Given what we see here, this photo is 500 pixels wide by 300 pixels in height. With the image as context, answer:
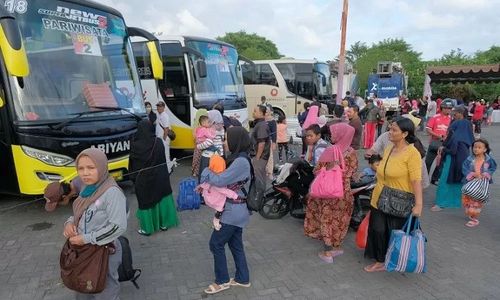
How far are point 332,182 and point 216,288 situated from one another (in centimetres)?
158

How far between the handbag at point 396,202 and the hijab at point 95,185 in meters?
2.53

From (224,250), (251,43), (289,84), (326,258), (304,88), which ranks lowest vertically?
(326,258)

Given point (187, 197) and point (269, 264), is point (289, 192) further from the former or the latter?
point (187, 197)

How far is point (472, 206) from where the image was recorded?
18.4 ft

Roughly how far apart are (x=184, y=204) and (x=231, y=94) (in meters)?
5.04

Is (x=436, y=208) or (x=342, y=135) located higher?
(x=342, y=135)

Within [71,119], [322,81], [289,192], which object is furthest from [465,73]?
[71,119]

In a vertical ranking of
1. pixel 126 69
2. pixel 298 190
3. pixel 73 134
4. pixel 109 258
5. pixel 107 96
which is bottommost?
pixel 298 190

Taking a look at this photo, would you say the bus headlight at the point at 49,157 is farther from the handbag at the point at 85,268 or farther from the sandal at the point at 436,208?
the sandal at the point at 436,208

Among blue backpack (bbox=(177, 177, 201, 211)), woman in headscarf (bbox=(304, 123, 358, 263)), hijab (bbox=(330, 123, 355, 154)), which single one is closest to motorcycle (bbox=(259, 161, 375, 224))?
woman in headscarf (bbox=(304, 123, 358, 263))

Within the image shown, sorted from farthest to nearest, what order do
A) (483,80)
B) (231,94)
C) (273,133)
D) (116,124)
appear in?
(483,80), (231,94), (273,133), (116,124)

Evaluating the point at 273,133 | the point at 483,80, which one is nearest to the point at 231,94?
the point at 273,133

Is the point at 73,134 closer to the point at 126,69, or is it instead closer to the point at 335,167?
the point at 126,69

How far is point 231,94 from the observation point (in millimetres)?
10508
